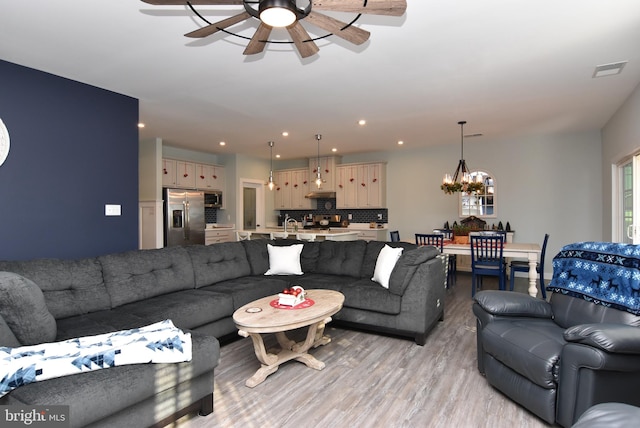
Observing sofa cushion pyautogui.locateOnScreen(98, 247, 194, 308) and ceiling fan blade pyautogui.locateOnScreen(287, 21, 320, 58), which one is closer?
ceiling fan blade pyautogui.locateOnScreen(287, 21, 320, 58)

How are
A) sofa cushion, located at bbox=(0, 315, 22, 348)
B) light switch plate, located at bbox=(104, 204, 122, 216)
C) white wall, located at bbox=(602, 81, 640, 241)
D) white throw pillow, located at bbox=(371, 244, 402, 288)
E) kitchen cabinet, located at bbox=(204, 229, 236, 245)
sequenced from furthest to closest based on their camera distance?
kitchen cabinet, located at bbox=(204, 229, 236, 245), light switch plate, located at bbox=(104, 204, 122, 216), white wall, located at bbox=(602, 81, 640, 241), white throw pillow, located at bbox=(371, 244, 402, 288), sofa cushion, located at bbox=(0, 315, 22, 348)

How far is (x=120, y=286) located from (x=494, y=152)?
22.6 ft

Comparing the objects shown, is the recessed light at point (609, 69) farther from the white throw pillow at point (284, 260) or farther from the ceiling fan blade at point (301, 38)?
the white throw pillow at point (284, 260)

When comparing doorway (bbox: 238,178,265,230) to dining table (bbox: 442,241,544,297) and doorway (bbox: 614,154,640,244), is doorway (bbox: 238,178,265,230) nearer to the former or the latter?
dining table (bbox: 442,241,544,297)

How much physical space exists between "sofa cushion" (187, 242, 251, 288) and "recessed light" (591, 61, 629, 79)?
4.38m

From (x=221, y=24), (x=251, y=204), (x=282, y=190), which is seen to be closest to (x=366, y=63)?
(x=221, y=24)

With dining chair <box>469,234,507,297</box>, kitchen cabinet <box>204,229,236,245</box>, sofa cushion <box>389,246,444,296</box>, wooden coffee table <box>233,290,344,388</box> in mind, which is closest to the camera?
wooden coffee table <box>233,290,344,388</box>

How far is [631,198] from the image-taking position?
15.8 feet

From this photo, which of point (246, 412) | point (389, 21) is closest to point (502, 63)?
point (389, 21)

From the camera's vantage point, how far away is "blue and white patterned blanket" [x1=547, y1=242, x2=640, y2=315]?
2.29 meters

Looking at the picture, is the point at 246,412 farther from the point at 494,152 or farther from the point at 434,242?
the point at 494,152

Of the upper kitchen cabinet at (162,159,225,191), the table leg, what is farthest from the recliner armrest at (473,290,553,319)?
the upper kitchen cabinet at (162,159,225,191)

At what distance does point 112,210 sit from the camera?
4387mm

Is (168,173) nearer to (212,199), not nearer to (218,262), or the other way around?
(212,199)
